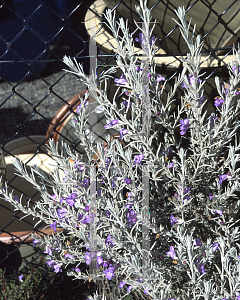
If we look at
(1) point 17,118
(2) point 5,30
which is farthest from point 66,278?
(2) point 5,30

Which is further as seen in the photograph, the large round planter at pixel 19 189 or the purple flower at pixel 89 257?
the large round planter at pixel 19 189

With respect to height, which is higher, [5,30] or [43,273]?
[5,30]

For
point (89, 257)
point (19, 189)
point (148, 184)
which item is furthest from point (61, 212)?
point (19, 189)

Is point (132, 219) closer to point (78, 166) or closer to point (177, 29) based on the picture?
point (78, 166)

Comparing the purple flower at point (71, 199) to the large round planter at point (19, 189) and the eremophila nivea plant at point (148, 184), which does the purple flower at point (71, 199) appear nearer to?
the eremophila nivea plant at point (148, 184)

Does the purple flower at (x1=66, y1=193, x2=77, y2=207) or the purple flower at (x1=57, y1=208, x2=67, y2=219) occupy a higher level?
the purple flower at (x1=66, y1=193, x2=77, y2=207)

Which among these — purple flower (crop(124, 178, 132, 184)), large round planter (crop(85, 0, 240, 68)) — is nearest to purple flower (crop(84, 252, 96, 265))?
purple flower (crop(124, 178, 132, 184))

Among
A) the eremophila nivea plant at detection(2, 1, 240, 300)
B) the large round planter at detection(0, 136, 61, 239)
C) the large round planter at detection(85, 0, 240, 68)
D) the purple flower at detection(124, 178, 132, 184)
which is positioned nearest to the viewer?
the eremophila nivea plant at detection(2, 1, 240, 300)

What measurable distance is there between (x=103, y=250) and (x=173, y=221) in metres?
0.28

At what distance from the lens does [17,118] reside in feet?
11.4

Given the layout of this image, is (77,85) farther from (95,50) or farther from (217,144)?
(217,144)

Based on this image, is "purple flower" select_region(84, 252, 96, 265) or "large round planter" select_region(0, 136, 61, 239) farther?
"large round planter" select_region(0, 136, 61, 239)

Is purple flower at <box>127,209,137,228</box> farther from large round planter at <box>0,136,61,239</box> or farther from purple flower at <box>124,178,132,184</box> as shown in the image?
large round planter at <box>0,136,61,239</box>

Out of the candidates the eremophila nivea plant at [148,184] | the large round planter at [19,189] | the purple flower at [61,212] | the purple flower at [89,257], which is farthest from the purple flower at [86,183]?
the large round planter at [19,189]
